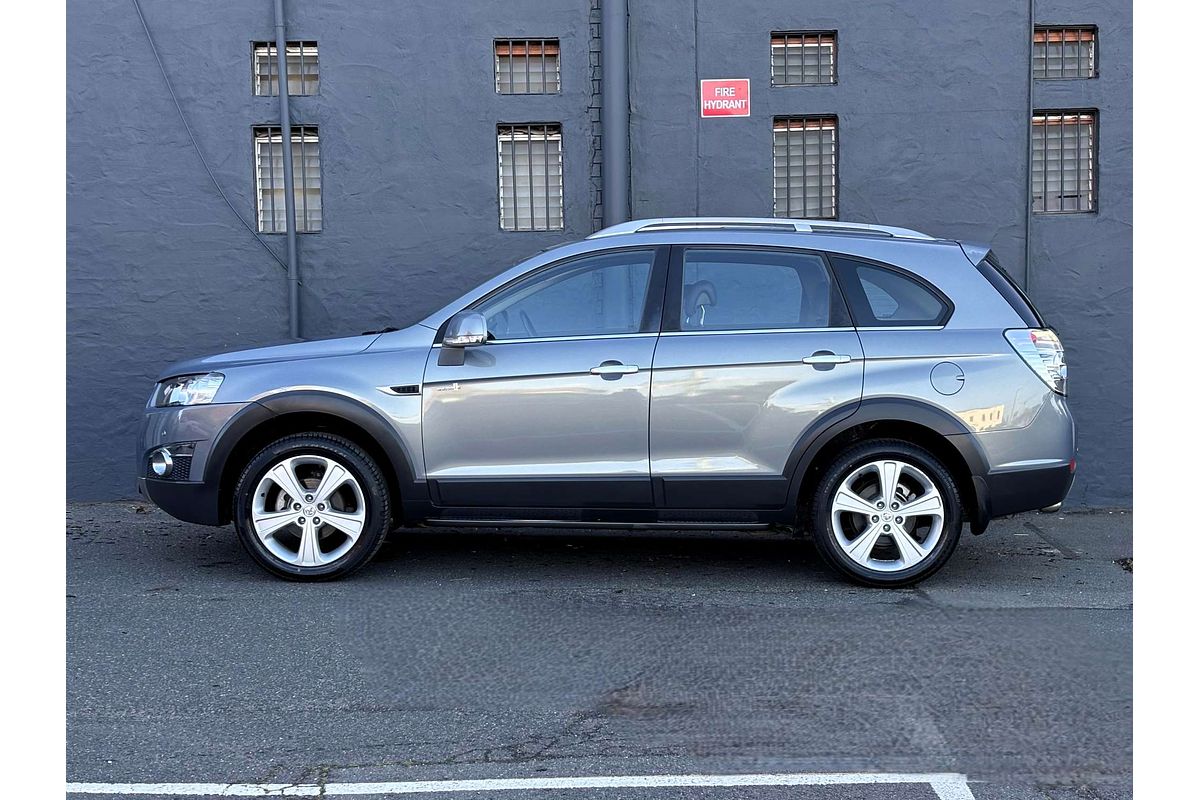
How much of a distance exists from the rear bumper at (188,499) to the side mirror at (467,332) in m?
1.54

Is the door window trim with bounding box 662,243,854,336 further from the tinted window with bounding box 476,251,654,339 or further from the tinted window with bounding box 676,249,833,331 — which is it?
the tinted window with bounding box 476,251,654,339

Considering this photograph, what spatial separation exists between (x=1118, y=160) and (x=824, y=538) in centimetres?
484

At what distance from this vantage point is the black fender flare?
244 inches

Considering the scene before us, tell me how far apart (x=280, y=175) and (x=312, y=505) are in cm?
401

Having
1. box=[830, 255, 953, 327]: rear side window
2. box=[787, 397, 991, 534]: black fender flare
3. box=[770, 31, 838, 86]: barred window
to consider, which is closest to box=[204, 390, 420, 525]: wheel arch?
box=[787, 397, 991, 534]: black fender flare

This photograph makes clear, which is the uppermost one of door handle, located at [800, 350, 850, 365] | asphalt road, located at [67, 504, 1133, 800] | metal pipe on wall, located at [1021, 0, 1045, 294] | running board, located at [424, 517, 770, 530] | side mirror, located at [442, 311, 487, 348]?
metal pipe on wall, located at [1021, 0, 1045, 294]

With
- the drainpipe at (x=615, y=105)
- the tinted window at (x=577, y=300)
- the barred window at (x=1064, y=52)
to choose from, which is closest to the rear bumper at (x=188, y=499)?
the tinted window at (x=577, y=300)

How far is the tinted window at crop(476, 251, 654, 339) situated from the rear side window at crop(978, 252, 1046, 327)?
1.82 metres

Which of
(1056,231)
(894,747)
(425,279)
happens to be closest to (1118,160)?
(1056,231)

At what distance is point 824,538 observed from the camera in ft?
20.6

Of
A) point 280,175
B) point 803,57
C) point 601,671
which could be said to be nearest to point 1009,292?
point 601,671

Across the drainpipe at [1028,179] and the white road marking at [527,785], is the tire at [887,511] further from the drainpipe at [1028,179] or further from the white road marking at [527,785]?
the drainpipe at [1028,179]
